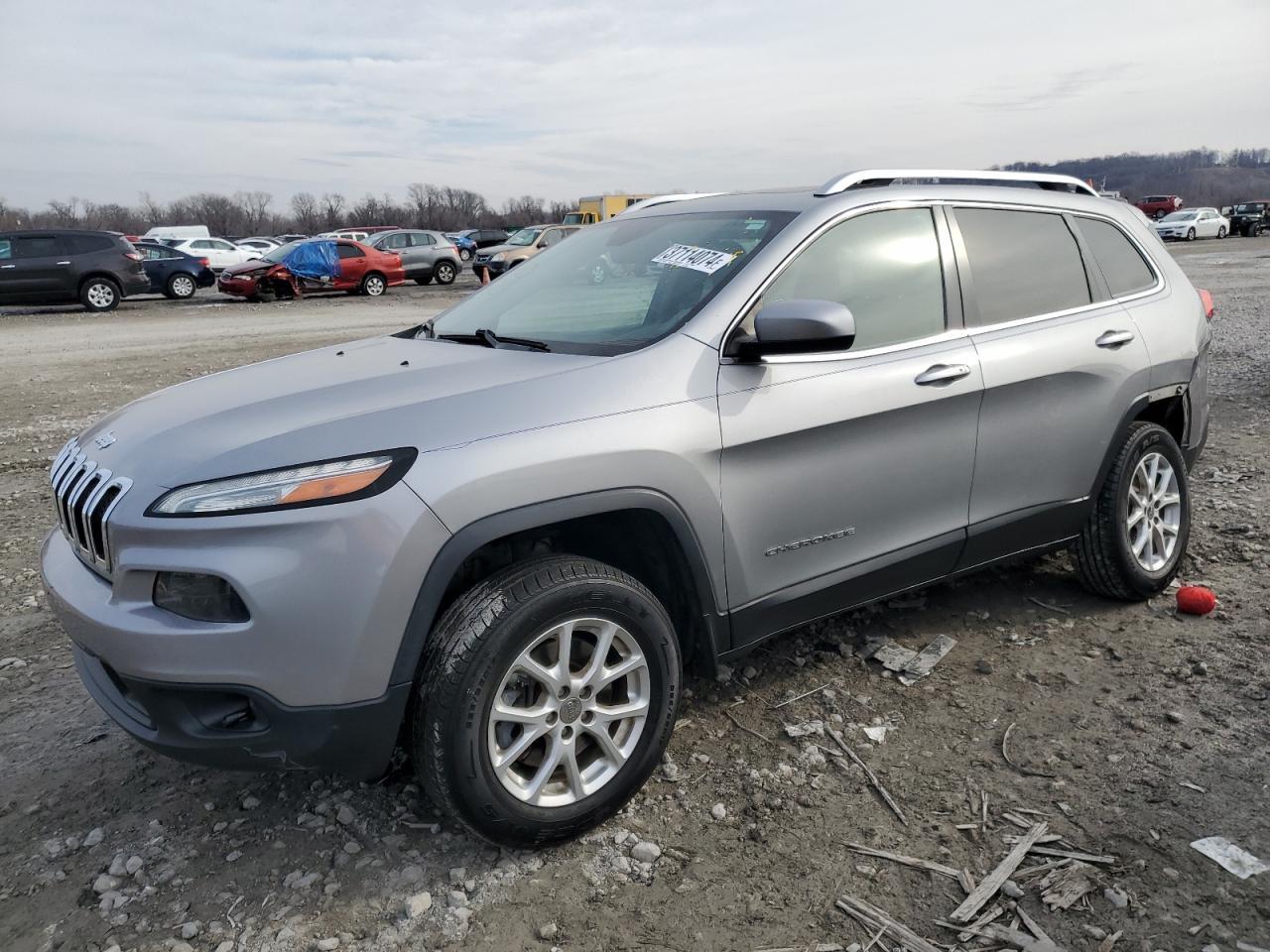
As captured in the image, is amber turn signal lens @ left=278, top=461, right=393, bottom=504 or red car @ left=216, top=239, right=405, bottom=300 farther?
red car @ left=216, top=239, right=405, bottom=300

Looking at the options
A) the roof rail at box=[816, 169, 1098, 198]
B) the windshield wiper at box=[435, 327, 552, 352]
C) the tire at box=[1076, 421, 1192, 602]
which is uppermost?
the roof rail at box=[816, 169, 1098, 198]

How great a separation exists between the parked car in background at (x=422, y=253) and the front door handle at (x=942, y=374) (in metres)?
23.6

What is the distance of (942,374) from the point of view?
3.24 meters

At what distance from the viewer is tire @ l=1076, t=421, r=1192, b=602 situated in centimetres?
387

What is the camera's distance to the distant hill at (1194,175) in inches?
4058

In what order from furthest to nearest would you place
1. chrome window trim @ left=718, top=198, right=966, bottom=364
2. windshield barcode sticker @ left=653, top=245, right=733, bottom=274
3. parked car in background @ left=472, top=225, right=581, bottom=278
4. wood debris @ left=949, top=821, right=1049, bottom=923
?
parked car in background @ left=472, top=225, right=581, bottom=278
windshield barcode sticker @ left=653, top=245, right=733, bottom=274
chrome window trim @ left=718, top=198, right=966, bottom=364
wood debris @ left=949, top=821, right=1049, bottom=923

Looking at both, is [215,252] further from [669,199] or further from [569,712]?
[569,712]

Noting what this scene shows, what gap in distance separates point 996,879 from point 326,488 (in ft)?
6.49

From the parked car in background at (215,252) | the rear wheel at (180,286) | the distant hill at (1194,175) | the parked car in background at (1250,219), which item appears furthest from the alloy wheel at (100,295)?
the distant hill at (1194,175)

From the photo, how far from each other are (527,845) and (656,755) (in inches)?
17.6

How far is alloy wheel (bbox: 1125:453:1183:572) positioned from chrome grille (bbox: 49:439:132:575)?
12.2 feet

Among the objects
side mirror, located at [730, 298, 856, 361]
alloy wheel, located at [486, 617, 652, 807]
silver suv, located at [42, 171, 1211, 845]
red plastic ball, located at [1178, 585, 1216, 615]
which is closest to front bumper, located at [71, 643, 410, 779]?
silver suv, located at [42, 171, 1211, 845]

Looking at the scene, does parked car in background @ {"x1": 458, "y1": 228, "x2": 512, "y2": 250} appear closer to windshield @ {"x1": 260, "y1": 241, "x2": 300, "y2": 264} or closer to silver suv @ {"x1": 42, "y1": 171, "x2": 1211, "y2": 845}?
windshield @ {"x1": 260, "y1": 241, "x2": 300, "y2": 264}

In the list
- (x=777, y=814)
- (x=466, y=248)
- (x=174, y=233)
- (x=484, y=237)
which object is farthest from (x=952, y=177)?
(x=174, y=233)
